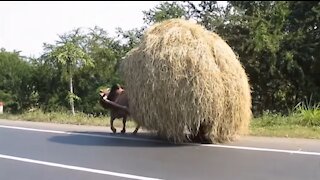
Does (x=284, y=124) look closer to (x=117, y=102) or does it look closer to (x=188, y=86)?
(x=188, y=86)

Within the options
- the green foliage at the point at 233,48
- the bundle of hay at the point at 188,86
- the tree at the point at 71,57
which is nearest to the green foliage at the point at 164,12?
the green foliage at the point at 233,48

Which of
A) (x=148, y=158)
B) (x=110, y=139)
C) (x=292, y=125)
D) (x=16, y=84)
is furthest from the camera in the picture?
(x=16, y=84)

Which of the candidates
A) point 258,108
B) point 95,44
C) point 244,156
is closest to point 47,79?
point 95,44

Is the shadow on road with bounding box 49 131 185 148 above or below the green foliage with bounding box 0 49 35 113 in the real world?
below

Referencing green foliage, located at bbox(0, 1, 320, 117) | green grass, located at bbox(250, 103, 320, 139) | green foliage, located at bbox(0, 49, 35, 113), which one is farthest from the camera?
green foliage, located at bbox(0, 49, 35, 113)

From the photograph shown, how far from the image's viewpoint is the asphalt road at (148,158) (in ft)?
26.6

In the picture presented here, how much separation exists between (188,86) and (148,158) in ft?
6.47

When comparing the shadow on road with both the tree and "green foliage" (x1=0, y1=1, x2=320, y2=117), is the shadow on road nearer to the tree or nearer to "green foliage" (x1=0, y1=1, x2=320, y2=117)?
"green foliage" (x1=0, y1=1, x2=320, y2=117)

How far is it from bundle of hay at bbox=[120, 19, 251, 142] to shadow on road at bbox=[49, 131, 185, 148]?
15.0 inches

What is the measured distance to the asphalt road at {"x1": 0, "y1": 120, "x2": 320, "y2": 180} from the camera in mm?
8112

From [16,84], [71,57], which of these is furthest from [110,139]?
[16,84]

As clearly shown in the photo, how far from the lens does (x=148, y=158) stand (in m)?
9.55

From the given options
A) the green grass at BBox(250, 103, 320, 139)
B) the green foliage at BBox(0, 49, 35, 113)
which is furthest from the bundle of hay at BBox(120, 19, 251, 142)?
the green foliage at BBox(0, 49, 35, 113)

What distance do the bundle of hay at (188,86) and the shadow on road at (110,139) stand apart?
0.38 meters
